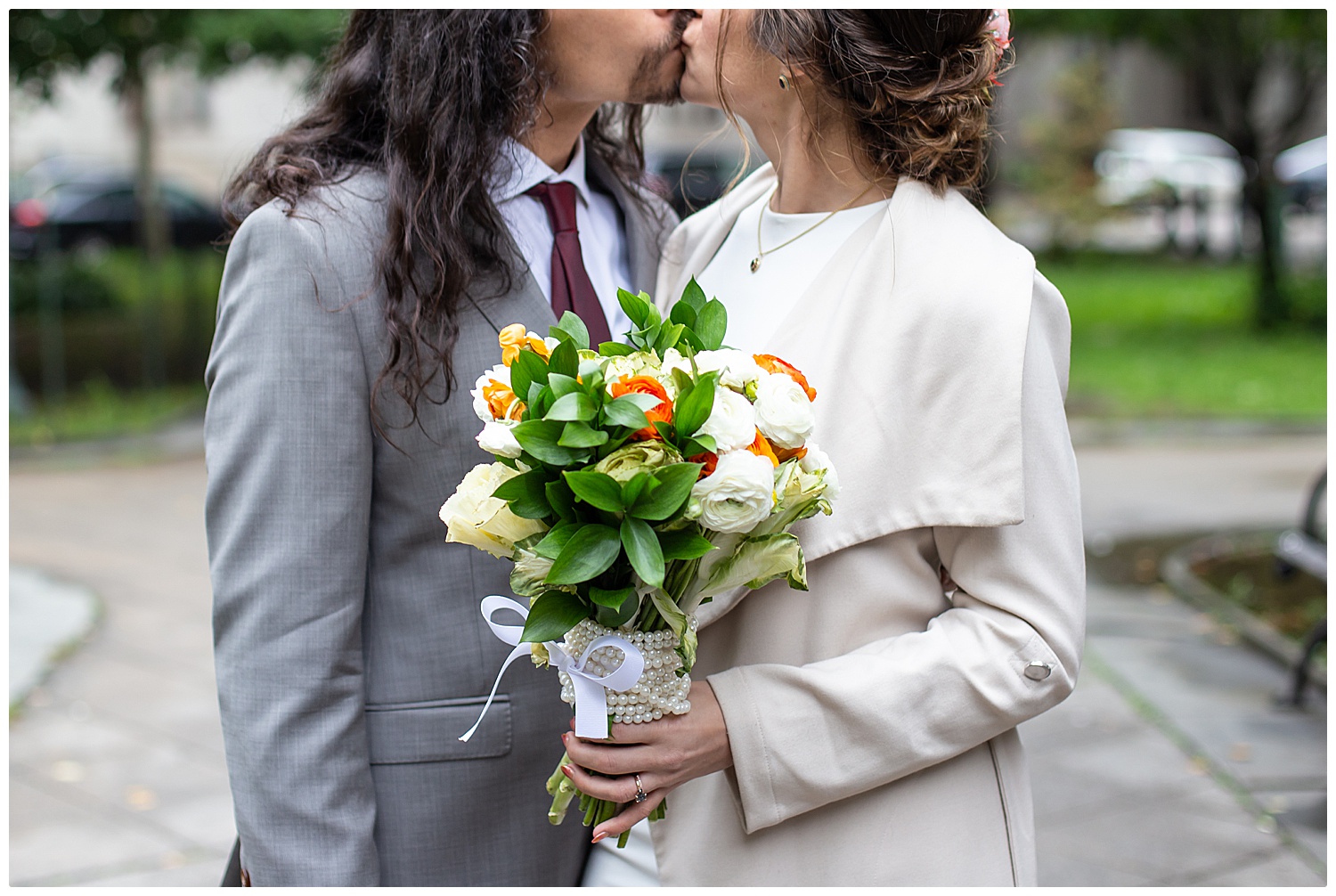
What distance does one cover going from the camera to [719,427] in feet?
4.66

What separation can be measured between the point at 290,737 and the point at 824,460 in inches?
34.4

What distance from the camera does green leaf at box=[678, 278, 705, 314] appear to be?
5.23 feet

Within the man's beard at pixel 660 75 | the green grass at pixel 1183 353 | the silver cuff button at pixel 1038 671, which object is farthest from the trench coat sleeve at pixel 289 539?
the green grass at pixel 1183 353

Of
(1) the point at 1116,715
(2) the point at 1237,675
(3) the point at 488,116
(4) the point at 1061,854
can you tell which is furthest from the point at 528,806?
(2) the point at 1237,675

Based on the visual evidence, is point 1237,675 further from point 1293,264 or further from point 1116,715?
point 1293,264

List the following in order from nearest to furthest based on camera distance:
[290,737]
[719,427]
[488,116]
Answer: [719,427] → [290,737] → [488,116]

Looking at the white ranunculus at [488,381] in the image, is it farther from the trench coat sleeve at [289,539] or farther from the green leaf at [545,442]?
the trench coat sleeve at [289,539]

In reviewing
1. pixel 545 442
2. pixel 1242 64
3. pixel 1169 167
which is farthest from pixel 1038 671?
pixel 1169 167

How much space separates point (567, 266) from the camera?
82.4 inches

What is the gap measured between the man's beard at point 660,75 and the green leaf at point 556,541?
1.02 metres

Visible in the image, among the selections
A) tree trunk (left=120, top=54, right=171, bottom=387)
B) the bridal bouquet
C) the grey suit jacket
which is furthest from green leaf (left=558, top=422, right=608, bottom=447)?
tree trunk (left=120, top=54, right=171, bottom=387)

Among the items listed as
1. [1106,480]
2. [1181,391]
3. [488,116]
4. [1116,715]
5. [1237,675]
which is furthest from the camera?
[1181,391]

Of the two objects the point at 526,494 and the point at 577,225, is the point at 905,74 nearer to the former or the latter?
the point at 577,225

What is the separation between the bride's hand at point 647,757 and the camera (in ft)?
5.30
